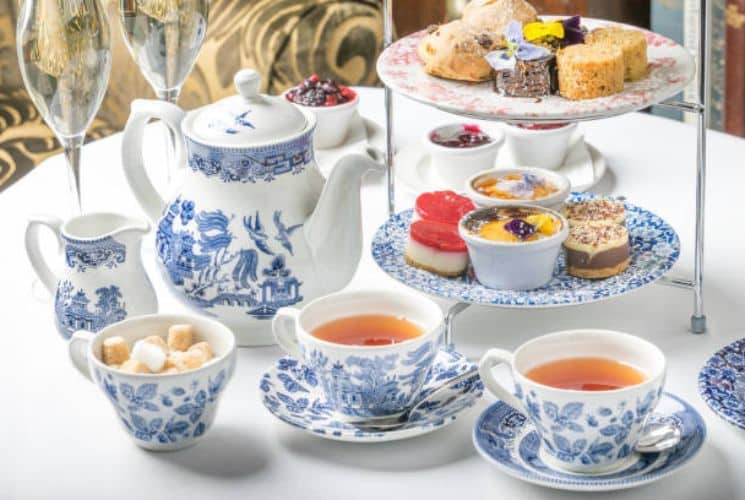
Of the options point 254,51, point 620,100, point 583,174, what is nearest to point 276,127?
point 620,100

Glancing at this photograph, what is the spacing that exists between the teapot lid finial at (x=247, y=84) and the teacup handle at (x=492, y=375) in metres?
0.36

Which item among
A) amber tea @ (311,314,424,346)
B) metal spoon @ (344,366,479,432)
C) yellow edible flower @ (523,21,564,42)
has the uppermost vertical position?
yellow edible flower @ (523,21,564,42)

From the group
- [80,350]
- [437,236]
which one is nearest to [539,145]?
[437,236]

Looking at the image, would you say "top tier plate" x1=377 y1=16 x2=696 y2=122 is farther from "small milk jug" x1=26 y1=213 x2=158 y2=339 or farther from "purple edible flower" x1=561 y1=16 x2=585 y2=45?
"small milk jug" x1=26 y1=213 x2=158 y2=339

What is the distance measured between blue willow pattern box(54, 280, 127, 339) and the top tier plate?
13.2 inches

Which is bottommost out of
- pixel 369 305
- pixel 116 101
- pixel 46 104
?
pixel 116 101

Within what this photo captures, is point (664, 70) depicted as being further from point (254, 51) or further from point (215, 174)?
point (254, 51)

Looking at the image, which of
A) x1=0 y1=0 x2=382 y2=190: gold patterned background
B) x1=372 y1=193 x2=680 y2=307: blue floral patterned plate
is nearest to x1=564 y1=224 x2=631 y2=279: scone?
x1=372 y1=193 x2=680 y2=307: blue floral patterned plate

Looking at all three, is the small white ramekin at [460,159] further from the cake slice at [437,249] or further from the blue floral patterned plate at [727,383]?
the blue floral patterned plate at [727,383]

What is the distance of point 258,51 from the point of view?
2.60 meters

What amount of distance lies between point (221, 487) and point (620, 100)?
51 centimetres

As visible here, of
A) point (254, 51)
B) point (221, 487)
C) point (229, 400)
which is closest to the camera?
point (221, 487)

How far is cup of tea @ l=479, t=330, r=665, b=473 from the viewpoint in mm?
978

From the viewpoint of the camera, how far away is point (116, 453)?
1100mm
